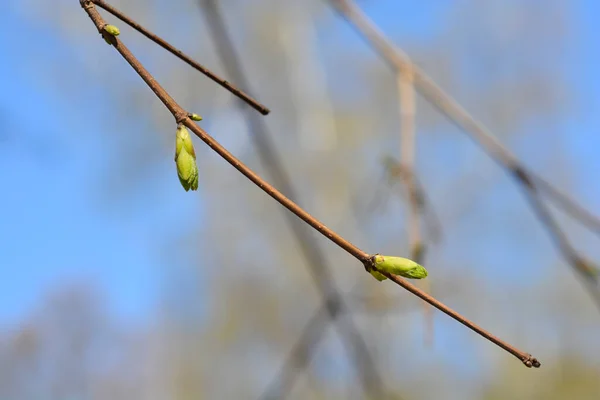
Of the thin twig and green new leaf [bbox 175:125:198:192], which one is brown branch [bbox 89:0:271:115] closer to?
green new leaf [bbox 175:125:198:192]

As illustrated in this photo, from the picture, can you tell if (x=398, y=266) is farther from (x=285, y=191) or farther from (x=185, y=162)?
(x=285, y=191)

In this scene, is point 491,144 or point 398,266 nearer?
point 398,266

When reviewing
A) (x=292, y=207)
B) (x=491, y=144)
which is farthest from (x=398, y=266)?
(x=491, y=144)

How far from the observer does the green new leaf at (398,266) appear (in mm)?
228

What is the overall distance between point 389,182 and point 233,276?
1.77m

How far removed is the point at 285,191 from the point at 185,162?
1.20ft

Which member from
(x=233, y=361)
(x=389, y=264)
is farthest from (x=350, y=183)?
(x=389, y=264)

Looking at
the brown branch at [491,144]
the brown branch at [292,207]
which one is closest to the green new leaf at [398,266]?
the brown branch at [292,207]

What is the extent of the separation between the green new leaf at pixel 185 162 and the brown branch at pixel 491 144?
294 millimetres

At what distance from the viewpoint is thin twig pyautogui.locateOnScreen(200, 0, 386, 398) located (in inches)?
22.8

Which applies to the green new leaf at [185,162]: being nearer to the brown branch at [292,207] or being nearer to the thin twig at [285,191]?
the brown branch at [292,207]

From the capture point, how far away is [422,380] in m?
2.07

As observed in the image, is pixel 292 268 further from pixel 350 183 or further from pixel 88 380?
pixel 88 380

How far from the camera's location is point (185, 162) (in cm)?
25
